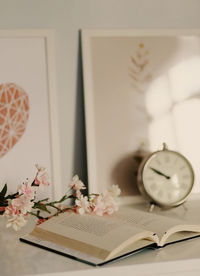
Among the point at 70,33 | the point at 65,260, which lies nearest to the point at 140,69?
the point at 70,33

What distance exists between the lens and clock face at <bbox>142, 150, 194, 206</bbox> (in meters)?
1.50

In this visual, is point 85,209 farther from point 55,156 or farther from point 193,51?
point 193,51

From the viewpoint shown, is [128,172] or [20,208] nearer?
[20,208]

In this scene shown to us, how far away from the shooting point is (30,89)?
160cm

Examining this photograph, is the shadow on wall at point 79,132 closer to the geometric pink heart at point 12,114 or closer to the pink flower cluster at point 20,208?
the geometric pink heart at point 12,114

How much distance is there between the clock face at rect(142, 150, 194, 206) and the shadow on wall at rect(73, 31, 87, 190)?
0.92ft

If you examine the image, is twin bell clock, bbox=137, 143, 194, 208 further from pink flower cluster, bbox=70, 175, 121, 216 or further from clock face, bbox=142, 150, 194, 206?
pink flower cluster, bbox=70, 175, 121, 216

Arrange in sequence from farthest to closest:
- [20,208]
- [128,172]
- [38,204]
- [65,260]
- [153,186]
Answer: [128,172], [153,186], [38,204], [20,208], [65,260]

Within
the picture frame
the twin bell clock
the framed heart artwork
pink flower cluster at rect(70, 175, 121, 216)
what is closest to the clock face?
the twin bell clock

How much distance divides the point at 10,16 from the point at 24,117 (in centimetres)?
38

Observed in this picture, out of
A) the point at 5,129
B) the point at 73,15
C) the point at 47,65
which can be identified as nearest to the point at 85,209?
the point at 5,129

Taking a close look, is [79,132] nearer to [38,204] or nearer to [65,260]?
[38,204]

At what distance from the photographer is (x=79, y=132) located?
1.66 meters

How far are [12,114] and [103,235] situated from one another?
2.40ft
